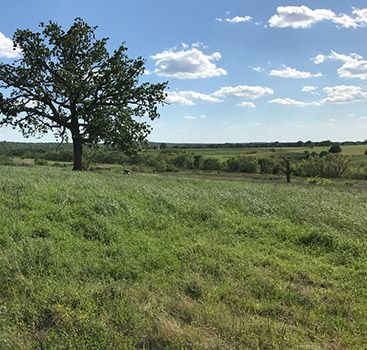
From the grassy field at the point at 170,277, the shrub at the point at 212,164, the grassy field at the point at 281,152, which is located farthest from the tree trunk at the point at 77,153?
the grassy field at the point at 281,152

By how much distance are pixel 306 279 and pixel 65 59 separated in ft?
102

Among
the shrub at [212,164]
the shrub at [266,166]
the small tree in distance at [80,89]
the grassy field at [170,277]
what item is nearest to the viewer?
the grassy field at [170,277]

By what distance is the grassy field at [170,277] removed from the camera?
4.96 m

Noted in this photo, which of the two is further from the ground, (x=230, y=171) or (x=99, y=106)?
(x=99, y=106)

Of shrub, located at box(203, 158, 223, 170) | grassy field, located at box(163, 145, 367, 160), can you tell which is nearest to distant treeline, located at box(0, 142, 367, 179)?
shrub, located at box(203, 158, 223, 170)

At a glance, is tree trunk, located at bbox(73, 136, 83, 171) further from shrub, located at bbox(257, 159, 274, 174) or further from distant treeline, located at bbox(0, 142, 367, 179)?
shrub, located at bbox(257, 159, 274, 174)

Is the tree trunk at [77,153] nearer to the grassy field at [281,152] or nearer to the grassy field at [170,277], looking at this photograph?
the grassy field at [170,277]

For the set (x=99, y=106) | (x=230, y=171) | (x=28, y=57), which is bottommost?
(x=230, y=171)

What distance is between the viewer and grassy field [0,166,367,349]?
4965 mm

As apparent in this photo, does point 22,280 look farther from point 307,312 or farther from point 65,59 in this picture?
point 65,59

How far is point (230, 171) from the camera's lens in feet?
209

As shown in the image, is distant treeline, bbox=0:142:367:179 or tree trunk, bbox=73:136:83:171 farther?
distant treeline, bbox=0:142:367:179

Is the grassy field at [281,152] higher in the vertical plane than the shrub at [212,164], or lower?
higher

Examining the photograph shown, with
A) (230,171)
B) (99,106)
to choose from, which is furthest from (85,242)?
(230,171)
